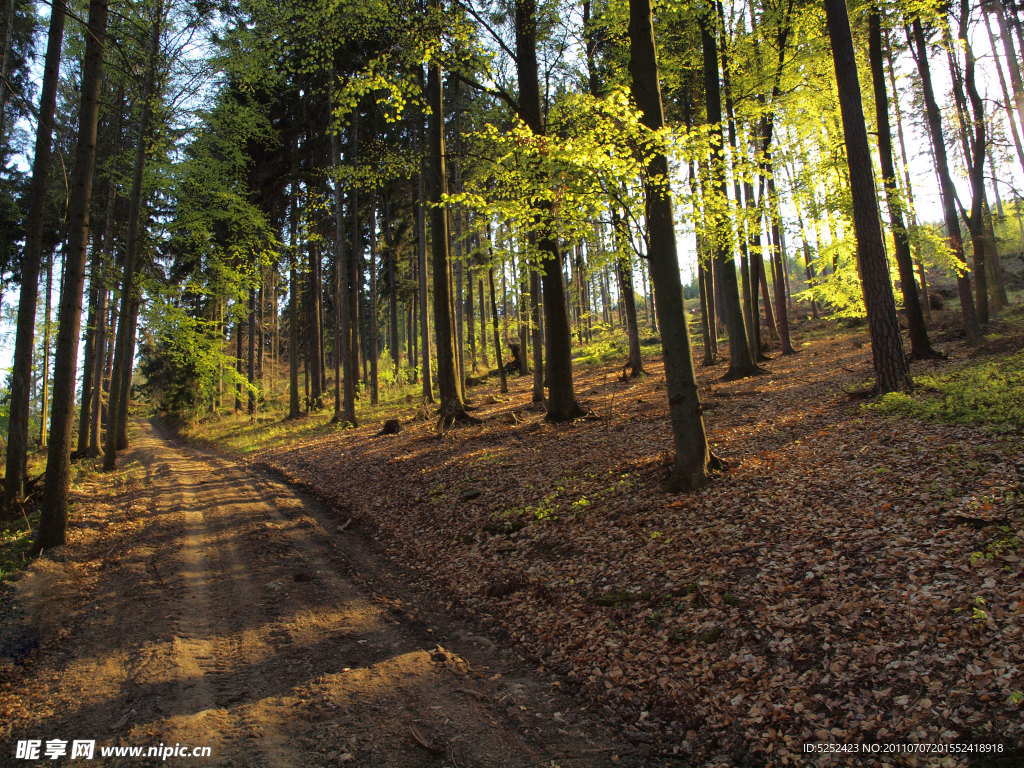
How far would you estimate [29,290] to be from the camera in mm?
9891

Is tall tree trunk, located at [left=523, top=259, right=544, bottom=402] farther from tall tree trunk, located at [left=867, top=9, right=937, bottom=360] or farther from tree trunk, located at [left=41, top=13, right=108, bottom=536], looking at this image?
tree trunk, located at [left=41, top=13, right=108, bottom=536]

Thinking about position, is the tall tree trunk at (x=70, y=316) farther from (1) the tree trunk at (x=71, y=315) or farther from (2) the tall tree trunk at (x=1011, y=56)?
(2) the tall tree trunk at (x=1011, y=56)

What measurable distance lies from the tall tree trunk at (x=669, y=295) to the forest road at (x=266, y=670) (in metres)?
3.91

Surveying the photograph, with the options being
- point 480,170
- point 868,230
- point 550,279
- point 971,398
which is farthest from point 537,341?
point 971,398

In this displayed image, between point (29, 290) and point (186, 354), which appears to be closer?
point (29, 290)

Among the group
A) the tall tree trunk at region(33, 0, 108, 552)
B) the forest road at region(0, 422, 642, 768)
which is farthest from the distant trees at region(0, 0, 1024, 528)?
the forest road at region(0, 422, 642, 768)

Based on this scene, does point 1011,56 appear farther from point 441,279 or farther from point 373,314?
point 373,314

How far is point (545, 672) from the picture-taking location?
4586 millimetres

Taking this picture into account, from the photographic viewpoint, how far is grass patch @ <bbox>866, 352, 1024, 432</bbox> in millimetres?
7098

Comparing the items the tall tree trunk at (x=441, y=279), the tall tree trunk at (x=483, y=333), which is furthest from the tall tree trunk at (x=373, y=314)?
the tall tree trunk at (x=441, y=279)

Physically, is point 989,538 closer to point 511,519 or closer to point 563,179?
point 511,519

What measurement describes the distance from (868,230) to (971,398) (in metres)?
3.55

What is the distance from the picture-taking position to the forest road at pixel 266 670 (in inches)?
142

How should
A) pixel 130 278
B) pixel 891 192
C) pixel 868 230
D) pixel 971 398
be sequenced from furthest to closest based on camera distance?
pixel 130 278
pixel 891 192
pixel 868 230
pixel 971 398
